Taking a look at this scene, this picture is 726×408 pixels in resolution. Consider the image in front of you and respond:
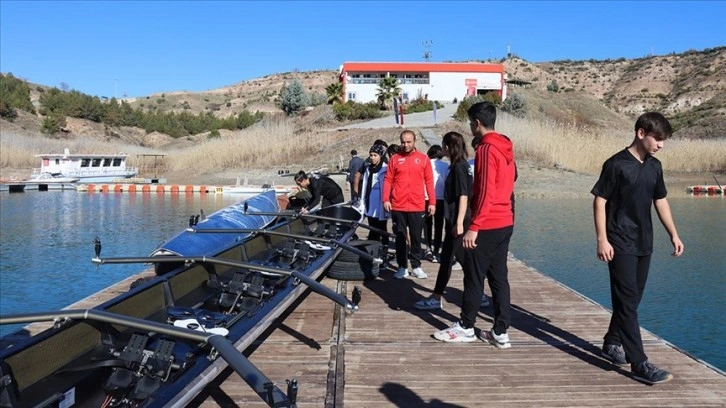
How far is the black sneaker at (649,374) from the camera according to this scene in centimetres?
455

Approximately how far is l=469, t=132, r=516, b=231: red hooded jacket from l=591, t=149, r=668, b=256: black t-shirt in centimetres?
70

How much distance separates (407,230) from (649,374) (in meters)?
3.56

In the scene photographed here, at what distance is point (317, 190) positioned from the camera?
1020cm

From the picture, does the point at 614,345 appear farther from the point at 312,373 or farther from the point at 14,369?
the point at 14,369

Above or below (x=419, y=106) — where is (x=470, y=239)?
below

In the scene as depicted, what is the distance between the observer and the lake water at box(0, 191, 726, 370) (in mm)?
9484

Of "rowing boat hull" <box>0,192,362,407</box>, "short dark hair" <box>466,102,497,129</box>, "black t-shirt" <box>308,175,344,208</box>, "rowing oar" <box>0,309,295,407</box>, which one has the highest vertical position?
"short dark hair" <box>466,102,497,129</box>

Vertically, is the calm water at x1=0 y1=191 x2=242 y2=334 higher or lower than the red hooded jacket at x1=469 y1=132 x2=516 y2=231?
lower

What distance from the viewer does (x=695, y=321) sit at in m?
8.88

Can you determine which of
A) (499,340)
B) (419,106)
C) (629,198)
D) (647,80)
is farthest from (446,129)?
(647,80)

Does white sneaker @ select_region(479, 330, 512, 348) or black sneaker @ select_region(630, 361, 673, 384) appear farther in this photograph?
white sneaker @ select_region(479, 330, 512, 348)

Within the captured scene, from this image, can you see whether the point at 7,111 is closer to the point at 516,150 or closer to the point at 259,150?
the point at 259,150

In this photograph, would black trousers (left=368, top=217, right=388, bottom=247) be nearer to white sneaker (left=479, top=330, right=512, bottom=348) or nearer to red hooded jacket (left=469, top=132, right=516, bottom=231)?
white sneaker (left=479, top=330, right=512, bottom=348)

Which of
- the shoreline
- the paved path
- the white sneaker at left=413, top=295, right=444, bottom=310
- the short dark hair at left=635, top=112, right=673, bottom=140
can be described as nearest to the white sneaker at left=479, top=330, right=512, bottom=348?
the white sneaker at left=413, top=295, right=444, bottom=310
